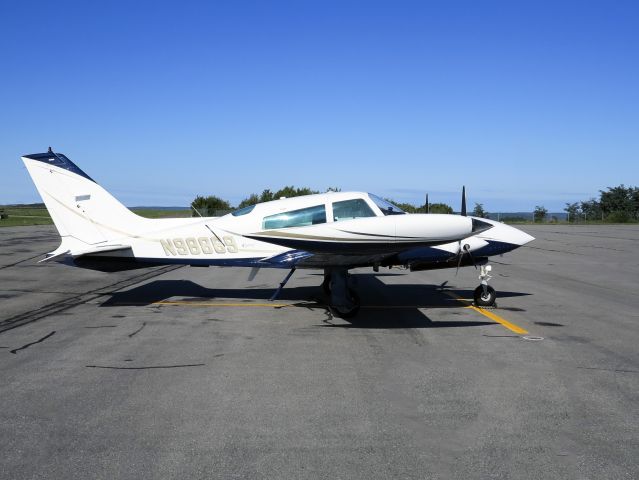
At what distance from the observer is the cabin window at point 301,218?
9.95 m

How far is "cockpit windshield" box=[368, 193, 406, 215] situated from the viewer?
10.1m

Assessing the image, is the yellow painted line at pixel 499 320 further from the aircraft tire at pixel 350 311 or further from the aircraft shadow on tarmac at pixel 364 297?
the aircraft tire at pixel 350 311

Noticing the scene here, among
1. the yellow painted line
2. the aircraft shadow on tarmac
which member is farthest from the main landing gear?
the yellow painted line

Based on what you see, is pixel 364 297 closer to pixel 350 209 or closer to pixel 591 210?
pixel 350 209

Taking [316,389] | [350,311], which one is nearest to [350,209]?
[350,311]

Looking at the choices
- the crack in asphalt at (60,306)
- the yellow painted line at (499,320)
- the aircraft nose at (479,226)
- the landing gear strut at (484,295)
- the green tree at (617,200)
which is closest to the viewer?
the yellow painted line at (499,320)

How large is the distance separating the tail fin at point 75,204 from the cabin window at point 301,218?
137 inches

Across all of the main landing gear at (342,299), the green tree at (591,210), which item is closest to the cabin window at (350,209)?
the main landing gear at (342,299)

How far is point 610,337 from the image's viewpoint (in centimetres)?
820

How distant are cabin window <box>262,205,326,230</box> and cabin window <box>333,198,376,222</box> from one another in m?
0.27

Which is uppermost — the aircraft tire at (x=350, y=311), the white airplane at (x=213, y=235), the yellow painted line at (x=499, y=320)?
the white airplane at (x=213, y=235)

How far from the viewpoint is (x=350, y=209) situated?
32.7 ft

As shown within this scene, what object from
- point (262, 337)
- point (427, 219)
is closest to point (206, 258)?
point (262, 337)

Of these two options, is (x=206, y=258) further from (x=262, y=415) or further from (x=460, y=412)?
(x=460, y=412)
